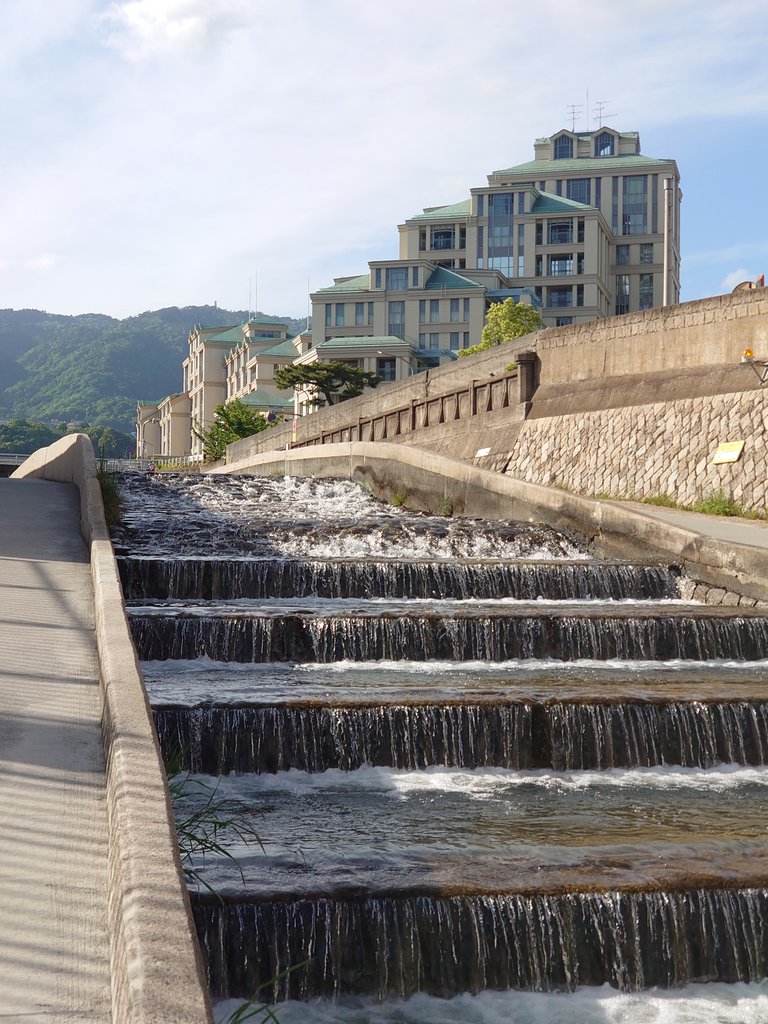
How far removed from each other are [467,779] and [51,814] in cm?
445

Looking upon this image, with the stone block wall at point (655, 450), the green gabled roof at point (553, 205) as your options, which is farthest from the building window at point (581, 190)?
the stone block wall at point (655, 450)

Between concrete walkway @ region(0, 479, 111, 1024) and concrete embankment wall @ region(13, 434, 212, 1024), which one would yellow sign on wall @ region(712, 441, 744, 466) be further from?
concrete embankment wall @ region(13, 434, 212, 1024)

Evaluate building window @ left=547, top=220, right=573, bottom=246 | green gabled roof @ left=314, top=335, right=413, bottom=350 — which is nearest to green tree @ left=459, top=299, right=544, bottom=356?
green gabled roof @ left=314, top=335, right=413, bottom=350

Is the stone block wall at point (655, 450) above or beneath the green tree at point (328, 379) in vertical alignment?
beneath

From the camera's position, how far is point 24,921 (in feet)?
14.6

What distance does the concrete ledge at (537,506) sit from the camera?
1511 cm

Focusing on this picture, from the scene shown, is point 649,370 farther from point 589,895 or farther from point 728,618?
point 589,895

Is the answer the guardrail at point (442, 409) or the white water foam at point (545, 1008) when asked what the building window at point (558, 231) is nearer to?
the guardrail at point (442, 409)

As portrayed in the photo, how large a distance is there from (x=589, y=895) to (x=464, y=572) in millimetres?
9468

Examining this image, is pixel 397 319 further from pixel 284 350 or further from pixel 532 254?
pixel 284 350

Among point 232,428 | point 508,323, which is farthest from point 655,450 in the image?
point 232,428

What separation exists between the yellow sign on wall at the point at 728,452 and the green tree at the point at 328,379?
49269 millimetres

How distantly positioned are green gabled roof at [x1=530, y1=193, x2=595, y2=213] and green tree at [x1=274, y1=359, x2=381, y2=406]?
126 ft

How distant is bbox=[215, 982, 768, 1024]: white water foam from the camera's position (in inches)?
235
